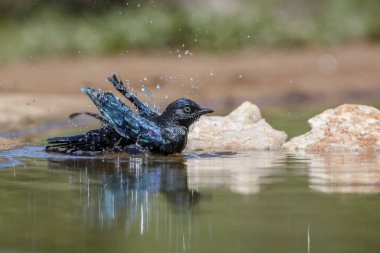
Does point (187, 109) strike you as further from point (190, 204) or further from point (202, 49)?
point (202, 49)

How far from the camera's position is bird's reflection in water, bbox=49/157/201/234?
16.5 feet

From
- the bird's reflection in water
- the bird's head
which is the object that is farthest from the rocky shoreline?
the bird's reflection in water

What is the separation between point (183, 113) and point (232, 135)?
0.94 m

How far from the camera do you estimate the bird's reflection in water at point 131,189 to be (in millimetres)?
5043

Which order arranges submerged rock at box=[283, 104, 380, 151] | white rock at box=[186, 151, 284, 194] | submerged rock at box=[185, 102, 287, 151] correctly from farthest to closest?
submerged rock at box=[185, 102, 287, 151]
submerged rock at box=[283, 104, 380, 151]
white rock at box=[186, 151, 284, 194]

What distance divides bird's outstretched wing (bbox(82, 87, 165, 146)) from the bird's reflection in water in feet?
0.51

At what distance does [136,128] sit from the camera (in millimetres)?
7555

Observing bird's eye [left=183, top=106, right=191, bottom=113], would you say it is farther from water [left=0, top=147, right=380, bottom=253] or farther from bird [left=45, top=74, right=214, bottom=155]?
water [left=0, top=147, right=380, bottom=253]

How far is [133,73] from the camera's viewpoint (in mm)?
16500

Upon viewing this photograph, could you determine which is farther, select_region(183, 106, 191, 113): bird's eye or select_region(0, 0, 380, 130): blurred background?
select_region(0, 0, 380, 130): blurred background

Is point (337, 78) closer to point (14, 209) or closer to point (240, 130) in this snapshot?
point (240, 130)

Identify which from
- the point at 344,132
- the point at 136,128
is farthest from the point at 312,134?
the point at 136,128

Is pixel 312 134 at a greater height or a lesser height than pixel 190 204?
greater

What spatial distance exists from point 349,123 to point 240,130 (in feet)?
3.18
